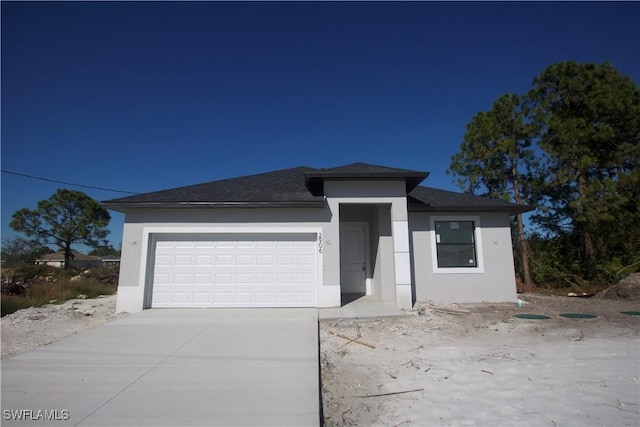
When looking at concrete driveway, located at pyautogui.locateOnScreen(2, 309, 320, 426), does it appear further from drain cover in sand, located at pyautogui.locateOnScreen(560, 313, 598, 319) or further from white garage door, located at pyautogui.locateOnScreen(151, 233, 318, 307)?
drain cover in sand, located at pyautogui.locateOnScreen(560, 313, 598, 319)

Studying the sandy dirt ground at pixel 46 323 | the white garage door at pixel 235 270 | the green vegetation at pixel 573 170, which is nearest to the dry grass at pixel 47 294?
the sandy dirt ground at pixel 46 323

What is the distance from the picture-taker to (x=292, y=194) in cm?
993

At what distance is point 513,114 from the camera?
59.5 feet

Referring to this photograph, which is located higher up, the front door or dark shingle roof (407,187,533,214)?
dark shingle roof (407,187,533,214)

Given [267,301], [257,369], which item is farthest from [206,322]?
[257,369]

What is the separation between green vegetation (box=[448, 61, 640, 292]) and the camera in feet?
47.9

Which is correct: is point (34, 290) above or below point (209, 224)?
→ below

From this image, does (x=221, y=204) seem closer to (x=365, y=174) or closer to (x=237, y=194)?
(x=237, y=194)

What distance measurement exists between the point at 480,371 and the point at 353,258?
689 centimetres

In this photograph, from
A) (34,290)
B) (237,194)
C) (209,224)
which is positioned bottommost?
(34,290)

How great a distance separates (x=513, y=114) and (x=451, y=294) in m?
13.7

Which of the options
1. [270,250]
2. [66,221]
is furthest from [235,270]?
[66,221]

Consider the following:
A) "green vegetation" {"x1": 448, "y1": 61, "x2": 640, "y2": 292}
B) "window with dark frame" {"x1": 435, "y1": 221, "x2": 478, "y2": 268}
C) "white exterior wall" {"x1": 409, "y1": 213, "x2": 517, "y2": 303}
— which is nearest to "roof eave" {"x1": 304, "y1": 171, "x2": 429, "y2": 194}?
"white exterior wall" {"x1": 409, "y1": 213, "x2": 517, "y2": 303}

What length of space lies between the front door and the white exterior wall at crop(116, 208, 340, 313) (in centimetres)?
237
